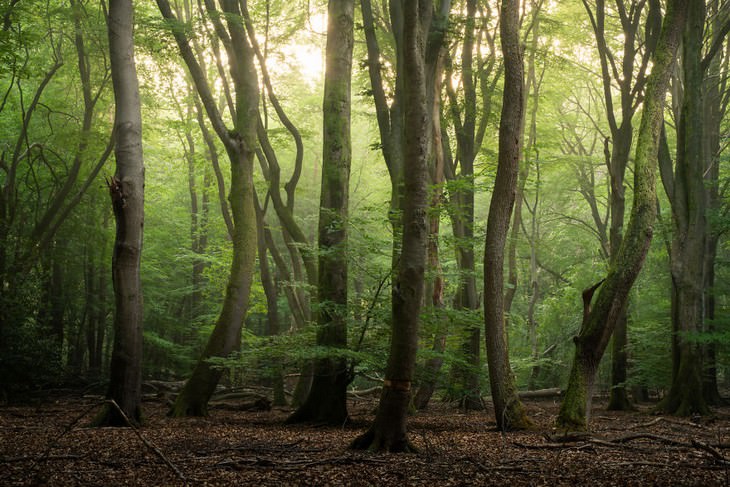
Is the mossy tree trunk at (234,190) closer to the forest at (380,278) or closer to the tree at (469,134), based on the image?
the forest at (380,278)

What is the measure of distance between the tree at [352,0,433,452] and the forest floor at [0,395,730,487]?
336mm

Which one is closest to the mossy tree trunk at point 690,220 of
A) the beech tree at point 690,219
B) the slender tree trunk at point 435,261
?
the beech tree at point 690,219

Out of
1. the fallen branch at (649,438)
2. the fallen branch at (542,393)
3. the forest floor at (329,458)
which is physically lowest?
the fallen branch at (542,393)

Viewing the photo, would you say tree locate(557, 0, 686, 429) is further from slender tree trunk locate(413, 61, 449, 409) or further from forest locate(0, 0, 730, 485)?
slender tree trunk locate(413, 61, 449, 409)

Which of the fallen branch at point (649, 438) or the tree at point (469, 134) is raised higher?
the tree at point (469, 134)

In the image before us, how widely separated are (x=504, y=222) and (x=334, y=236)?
8.69 ft

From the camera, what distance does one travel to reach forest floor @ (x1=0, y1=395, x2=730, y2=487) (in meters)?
5.08

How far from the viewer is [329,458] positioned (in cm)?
589

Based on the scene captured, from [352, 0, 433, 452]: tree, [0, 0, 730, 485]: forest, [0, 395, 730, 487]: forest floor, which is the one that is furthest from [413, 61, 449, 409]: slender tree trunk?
[352, 0, 433, 452]: tree

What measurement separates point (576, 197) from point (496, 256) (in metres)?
20.1

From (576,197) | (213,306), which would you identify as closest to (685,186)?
(576,197)

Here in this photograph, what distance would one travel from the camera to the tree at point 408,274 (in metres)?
6.55

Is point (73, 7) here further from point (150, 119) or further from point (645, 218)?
point (645, 218)

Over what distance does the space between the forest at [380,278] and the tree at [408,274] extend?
0.08 ft
